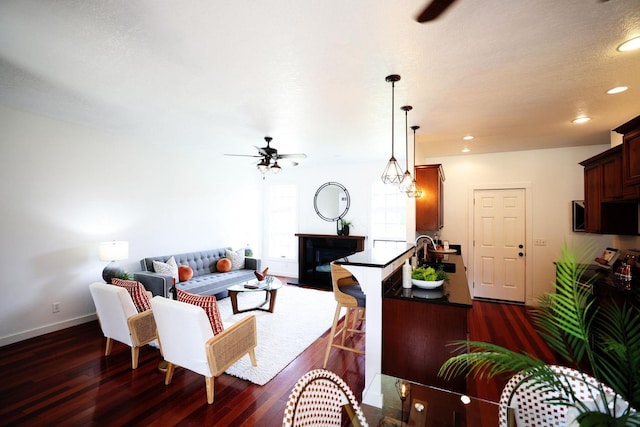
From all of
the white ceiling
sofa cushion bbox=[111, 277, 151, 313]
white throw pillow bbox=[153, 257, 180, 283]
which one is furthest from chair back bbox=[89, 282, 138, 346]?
the white ceiling

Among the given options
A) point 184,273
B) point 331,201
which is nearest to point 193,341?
point 184,273

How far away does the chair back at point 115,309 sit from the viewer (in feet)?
8.97

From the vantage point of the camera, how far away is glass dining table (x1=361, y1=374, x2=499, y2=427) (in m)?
1.39

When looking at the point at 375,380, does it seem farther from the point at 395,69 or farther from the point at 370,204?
the point at 370,204

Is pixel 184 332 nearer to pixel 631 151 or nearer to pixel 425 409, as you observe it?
pixel 425 409

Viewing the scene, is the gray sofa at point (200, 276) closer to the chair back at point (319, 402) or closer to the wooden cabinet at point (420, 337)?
the wooden cabinet at point (420, 337)

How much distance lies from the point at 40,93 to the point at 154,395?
10.4ft

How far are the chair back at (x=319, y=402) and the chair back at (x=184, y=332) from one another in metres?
1.30

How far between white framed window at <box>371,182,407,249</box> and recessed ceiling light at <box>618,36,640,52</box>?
4.07 m

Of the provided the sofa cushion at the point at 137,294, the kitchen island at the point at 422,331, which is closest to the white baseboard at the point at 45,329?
the sofa cushion at the point at 137,294

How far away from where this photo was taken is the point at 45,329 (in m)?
3.58

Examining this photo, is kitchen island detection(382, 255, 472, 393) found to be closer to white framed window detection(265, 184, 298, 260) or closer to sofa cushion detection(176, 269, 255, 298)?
sofa cushion detection(176, 269, 255, 298)

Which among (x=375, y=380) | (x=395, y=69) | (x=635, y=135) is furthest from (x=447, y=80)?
(x=375, y=380)

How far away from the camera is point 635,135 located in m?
2.61
